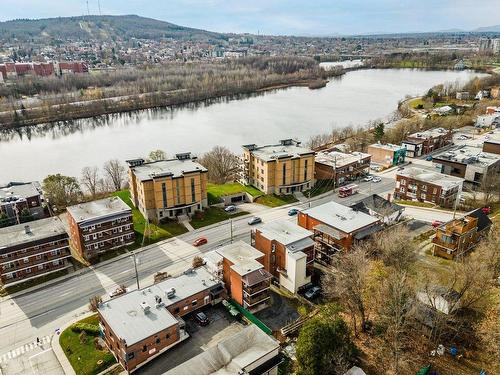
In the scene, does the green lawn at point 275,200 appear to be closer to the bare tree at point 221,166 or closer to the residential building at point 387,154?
the bare tree at point 221,166

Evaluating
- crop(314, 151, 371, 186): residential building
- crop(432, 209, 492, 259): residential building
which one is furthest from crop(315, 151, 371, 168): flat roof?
crop(432, 209, 492, 259): residential building

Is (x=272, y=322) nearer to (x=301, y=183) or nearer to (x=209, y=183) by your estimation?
(x=301, y=183)

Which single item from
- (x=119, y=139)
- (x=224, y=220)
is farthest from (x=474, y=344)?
(x=119, y=139)

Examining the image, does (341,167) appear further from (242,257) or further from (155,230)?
(242,257)

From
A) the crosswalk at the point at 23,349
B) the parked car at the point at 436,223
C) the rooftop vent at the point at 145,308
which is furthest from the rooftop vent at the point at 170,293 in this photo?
the parked car at the point at 436,223

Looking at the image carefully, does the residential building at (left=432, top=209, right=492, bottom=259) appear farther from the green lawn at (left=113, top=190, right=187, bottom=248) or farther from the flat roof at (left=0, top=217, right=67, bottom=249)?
the flat roof at (left=0, top=217, right=67, bottom=249)
